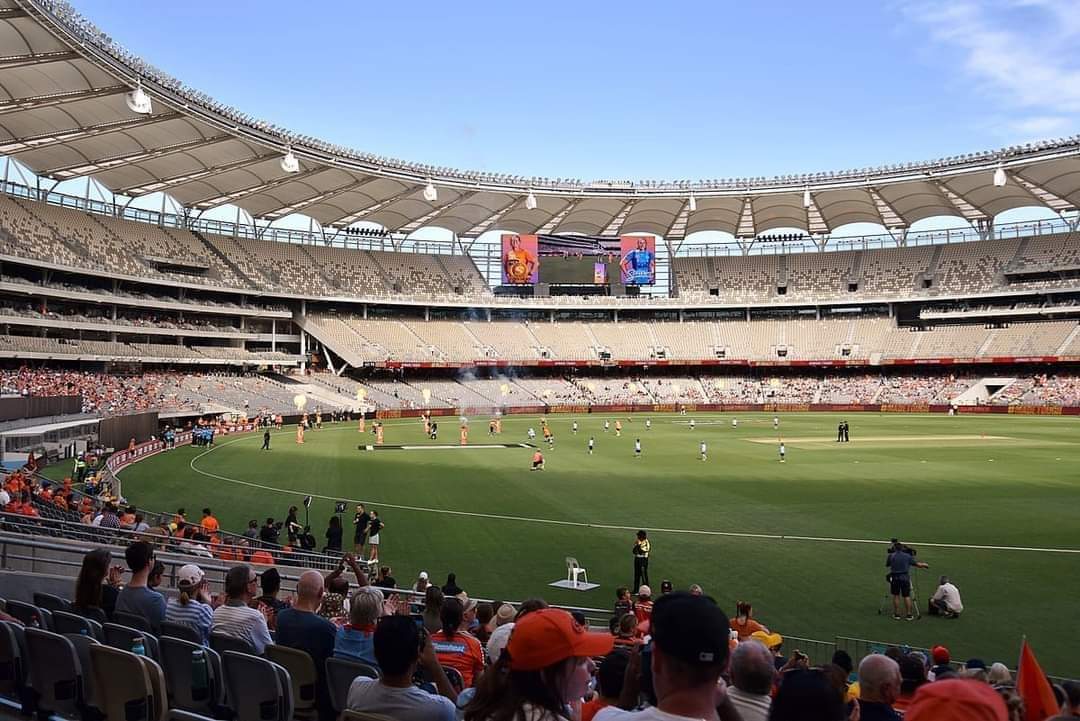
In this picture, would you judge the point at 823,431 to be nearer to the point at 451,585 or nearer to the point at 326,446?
the point at 326,446

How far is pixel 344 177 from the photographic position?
70375mm

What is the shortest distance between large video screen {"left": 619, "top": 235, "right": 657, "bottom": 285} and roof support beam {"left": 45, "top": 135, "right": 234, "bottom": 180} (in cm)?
4798

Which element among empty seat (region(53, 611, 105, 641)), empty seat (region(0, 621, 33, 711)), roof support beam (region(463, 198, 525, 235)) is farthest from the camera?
roof support beam (region(463, 198, 525, 235))

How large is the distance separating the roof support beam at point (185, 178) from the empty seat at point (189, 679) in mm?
61158

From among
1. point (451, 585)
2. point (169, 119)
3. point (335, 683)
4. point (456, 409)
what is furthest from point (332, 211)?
point (335, 683)

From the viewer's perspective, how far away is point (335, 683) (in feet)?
19.8

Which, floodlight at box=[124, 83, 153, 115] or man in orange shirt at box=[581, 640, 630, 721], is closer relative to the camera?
man in orange shirt at box=[581, 640, 630, 721]

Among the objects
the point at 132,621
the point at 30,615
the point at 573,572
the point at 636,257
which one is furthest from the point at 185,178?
the point at 132,621

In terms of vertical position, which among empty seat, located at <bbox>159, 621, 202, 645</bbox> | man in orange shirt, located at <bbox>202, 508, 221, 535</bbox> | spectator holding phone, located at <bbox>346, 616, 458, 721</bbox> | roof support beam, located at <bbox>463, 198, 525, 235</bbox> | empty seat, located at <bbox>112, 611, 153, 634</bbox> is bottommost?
man in orange shirt, located at <bbox>202, 508, 221, 535</bbox>

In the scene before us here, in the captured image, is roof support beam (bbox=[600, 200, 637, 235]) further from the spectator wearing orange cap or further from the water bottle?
the spectator wearing orange cap

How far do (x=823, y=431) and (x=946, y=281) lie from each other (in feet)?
145

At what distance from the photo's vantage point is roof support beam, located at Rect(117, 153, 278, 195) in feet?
207

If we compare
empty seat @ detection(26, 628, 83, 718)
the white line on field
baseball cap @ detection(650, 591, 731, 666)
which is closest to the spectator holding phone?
baseball cap @ detection(650, 591, 731, 666)

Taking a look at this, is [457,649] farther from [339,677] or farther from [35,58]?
[35,58]
